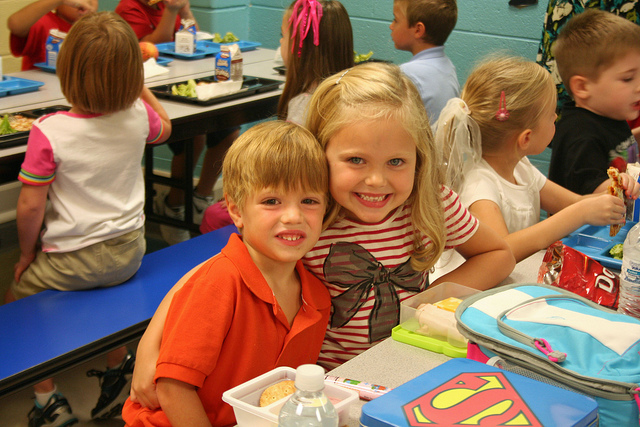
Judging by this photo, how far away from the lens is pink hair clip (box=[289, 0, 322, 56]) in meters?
2.80

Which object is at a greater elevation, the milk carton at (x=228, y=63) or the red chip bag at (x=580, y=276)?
the milk carton at (x=228, y=63)

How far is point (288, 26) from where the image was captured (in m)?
2.95

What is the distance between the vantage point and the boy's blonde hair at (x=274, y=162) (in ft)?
3.96

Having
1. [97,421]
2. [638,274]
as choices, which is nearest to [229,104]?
[97,421]

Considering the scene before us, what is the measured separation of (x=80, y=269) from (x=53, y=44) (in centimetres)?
181

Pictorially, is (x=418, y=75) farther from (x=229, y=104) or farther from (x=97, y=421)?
(x=97, y=421)

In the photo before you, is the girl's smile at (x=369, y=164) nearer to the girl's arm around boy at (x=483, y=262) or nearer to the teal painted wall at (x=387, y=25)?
the girl's arm around boy at (x=483, y=262)

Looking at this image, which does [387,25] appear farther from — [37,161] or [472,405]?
[472,405]

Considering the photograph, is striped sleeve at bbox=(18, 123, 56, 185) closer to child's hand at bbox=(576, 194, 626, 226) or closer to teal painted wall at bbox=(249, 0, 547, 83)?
child's hand at bbox=(576, 194, 626, 226)

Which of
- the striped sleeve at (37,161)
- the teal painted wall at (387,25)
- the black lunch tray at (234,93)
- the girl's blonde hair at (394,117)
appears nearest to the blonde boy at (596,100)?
the girl's blonde hair at (394,117)

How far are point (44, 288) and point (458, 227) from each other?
1.58m

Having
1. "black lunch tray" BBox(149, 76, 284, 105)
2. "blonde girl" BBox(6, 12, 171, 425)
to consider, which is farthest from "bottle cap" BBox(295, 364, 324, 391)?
"black lunch tray" BBox(149, 76, 284, 105)

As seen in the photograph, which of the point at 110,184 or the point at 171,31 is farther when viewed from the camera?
the point at 171,31

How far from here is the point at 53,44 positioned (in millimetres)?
3518
